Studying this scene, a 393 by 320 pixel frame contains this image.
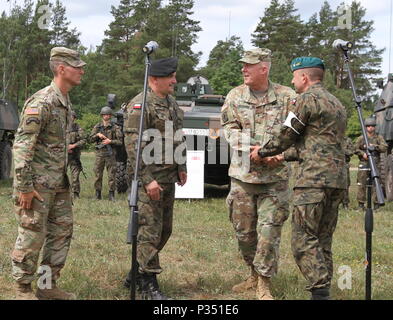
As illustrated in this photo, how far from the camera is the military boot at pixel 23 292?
4.44 m

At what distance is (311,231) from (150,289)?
1.39 meters

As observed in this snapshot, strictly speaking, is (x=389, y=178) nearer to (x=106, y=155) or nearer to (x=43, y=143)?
(x=106, y=155)

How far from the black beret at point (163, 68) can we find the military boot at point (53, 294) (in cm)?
188

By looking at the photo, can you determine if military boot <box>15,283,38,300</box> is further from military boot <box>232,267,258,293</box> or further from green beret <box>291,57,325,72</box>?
green beret <box>291,57,325,72</box>

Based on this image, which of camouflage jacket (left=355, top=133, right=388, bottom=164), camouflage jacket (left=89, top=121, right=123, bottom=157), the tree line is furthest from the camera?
the tree line

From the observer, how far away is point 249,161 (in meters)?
4.86

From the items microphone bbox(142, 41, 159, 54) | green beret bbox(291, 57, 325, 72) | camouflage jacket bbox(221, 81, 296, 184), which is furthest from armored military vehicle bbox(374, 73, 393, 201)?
microphone bbox(142, 41, 159, 54)

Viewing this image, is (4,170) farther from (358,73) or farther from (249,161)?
(358,73)

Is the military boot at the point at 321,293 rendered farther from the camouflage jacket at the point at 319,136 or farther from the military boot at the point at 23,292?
the military boot at the point at 23,292

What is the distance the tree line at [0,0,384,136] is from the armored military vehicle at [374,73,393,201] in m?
27.7

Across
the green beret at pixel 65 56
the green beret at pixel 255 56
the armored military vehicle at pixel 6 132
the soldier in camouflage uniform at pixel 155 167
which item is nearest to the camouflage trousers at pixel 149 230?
the soldier in camouflage uniform at pixel 155 167

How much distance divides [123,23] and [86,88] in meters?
6.22

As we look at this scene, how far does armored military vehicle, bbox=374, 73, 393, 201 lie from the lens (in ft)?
37.7
